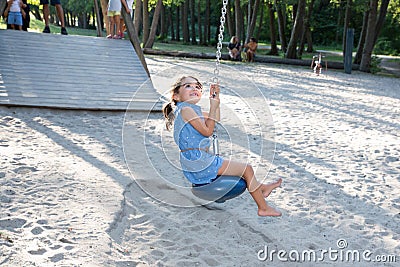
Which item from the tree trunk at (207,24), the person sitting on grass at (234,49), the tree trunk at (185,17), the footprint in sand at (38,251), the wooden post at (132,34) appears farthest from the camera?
the tree trunk at (207,24)

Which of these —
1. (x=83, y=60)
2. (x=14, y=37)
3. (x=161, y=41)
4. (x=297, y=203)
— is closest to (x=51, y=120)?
(x=83, y=60)

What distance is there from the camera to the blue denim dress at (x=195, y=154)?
13.9 ft

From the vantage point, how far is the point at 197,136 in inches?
168

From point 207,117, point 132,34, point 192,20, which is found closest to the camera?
point 207,117

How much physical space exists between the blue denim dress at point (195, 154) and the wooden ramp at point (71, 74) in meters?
4.55

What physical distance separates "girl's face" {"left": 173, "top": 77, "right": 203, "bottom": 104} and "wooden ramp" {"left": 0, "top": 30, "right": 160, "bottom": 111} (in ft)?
14.6

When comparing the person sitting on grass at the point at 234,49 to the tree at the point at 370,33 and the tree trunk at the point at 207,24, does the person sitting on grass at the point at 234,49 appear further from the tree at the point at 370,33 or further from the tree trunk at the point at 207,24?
the tree trunk at the point at 207,24

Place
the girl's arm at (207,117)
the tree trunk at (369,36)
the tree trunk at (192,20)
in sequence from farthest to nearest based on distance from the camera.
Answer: the tree trunk at (192,20)
the tree trunk at (369,36)
the girl's arm at (207,117)

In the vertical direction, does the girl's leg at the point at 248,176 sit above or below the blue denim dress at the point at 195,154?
below

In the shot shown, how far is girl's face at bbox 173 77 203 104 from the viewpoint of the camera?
4352mm

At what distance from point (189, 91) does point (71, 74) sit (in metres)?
6.97

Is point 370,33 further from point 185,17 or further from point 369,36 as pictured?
point 185,17

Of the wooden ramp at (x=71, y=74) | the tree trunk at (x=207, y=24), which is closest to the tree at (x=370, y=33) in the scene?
the wooden ramp at (x=71, y=74)

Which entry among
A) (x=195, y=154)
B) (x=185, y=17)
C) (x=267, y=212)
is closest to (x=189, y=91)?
(x=195, y=154)
